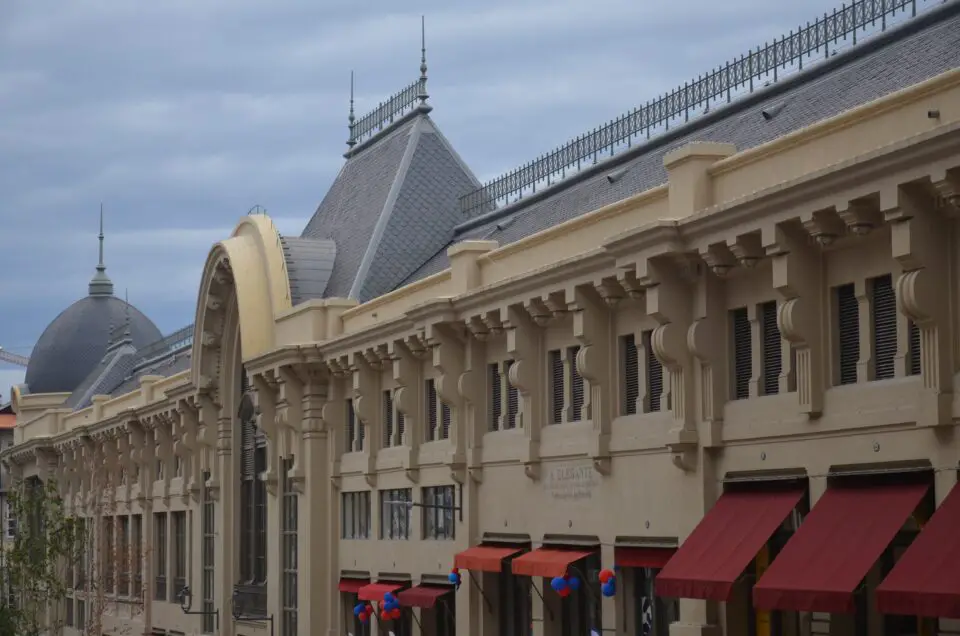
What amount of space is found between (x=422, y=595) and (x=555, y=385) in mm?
5779

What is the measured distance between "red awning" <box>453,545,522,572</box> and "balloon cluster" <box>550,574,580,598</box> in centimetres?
256

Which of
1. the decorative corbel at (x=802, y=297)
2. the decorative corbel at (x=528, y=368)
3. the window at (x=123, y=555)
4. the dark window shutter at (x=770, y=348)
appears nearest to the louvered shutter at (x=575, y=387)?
the decorative corbel at (x=528, y=368)

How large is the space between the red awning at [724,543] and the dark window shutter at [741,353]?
4.27 ft

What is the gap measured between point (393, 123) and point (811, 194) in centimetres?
2501

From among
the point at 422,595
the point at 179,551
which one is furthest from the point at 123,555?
the point at 422,595

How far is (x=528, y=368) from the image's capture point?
2780cm

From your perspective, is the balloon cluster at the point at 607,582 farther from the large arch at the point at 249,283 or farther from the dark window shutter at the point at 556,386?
the large arch at the point at 249,283

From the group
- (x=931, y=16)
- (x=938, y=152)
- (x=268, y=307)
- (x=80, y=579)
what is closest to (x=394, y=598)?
(x=268, y=307)

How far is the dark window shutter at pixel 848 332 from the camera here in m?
20.0

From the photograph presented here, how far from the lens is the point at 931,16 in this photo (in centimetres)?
2333

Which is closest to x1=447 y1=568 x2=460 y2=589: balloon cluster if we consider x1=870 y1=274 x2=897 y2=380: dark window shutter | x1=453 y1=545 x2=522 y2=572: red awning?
x1=453 y1=545 x2=522 y2=572: red awning

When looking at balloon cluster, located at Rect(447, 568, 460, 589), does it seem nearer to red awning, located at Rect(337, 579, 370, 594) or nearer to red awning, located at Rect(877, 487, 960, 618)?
red awning, located at Rect(337, 579, 370, 594)

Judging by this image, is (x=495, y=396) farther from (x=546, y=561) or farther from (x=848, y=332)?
(x=848, y=332)

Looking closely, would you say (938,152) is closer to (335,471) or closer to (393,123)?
(335,471)
